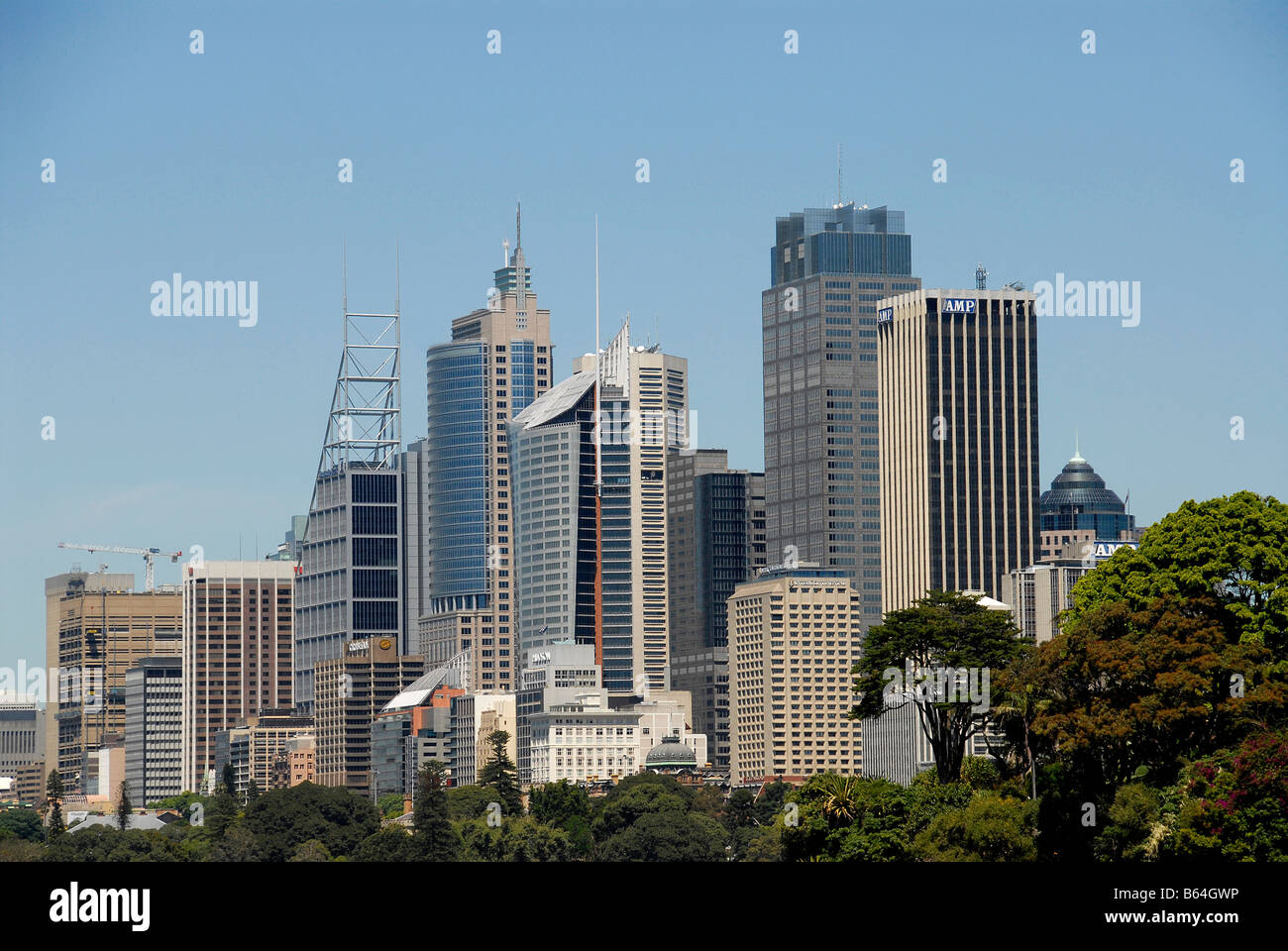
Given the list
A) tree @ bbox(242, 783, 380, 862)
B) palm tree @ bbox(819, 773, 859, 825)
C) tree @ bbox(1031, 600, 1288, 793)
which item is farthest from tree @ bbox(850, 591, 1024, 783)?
tree @ bbox(242, 783, 380, 862)

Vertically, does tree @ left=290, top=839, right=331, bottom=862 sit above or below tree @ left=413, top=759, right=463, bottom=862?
below

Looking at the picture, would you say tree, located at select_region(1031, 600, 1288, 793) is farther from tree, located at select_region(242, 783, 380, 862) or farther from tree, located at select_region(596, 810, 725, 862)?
tree, located at select_region(242, 783, 380, 862)

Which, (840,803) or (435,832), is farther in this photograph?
(435,832)

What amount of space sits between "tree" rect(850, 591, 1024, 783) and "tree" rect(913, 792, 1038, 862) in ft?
31.2

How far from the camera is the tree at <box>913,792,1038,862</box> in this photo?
8619cm

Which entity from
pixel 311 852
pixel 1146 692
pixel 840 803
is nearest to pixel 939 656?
pixel 840 803

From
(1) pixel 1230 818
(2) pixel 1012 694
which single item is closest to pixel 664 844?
(2) pixel 1012 694

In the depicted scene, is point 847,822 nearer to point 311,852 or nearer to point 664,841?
point 664,841

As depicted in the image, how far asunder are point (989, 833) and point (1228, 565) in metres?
14.1

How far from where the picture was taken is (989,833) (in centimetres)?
8669
